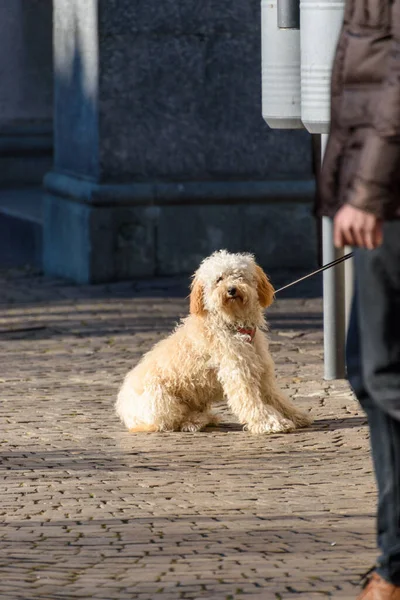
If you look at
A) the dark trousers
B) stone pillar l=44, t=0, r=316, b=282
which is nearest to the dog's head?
the dark trousers

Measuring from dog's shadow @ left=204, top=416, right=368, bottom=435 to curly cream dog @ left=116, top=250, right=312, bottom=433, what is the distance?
0.16 ft

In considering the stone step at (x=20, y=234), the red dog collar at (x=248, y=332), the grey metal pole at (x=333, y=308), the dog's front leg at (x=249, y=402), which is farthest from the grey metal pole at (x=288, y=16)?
the stone step at (x=20, y=234)

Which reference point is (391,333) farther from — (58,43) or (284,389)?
(58,43)

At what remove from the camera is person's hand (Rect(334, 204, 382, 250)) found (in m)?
3.41

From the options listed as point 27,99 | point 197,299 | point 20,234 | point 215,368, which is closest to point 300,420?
point 215,368

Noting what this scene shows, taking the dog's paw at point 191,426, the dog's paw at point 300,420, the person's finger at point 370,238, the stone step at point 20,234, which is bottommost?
the stone step at point 20,234

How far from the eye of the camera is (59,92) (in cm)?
1322

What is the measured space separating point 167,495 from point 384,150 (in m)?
2.55

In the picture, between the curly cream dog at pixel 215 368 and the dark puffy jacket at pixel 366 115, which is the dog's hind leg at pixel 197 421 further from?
the dark puffy jacket at pixel 366 115

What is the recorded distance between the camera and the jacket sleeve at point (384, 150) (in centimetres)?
338

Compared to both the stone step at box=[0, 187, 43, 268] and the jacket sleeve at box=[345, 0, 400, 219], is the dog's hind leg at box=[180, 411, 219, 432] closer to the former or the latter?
the jacket sleeve at box=[345, 0, 400, 219]

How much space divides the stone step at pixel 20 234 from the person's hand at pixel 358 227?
34.4ft

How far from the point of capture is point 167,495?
5.60 metres

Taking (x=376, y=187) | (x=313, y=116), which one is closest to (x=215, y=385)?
(x=313, y=116)
